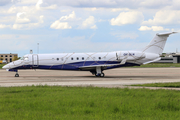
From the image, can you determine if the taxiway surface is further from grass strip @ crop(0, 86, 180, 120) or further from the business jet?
grass strip @ crop(0, 86, 180, 120)

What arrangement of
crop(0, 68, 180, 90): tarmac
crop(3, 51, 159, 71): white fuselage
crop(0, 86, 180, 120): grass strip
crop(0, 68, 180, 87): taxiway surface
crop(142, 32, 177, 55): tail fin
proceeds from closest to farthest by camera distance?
crop(0, 86, 180, 120): grass strip < crop(0, 68, 180, 90): tarmac < crop(0, 68, 180, 87): taxiway surface < crop(3, 51, 159, 71): white fuselage < crop(142, 32, 177, 55): tail fin

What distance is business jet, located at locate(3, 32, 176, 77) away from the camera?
32.4 metres

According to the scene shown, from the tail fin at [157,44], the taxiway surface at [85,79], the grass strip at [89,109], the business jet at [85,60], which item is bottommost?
the taxiway surface at [85,79]

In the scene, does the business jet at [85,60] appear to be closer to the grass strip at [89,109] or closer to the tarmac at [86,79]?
the tarmac at [86,79]

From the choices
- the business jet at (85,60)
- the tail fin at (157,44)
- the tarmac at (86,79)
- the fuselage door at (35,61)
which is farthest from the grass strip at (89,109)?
the tail fin at (157,44)

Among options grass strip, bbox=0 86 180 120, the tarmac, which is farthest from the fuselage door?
grass strip, bbox=0 86 180 120

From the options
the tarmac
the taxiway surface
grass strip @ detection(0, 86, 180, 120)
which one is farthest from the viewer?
the taxiway surface

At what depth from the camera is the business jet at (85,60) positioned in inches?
1275

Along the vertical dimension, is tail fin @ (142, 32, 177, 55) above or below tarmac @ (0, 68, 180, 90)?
above

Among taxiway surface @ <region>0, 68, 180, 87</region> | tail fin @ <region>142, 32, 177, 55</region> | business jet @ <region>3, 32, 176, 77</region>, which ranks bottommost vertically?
taxiway surface @ <region>0, 68, 180, 87</region>

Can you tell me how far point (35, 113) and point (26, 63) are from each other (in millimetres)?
24084

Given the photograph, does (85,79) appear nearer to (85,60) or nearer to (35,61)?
(85,60)

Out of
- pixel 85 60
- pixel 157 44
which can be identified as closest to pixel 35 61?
pixel 85 60

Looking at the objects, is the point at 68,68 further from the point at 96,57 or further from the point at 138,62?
the point at 138,62
